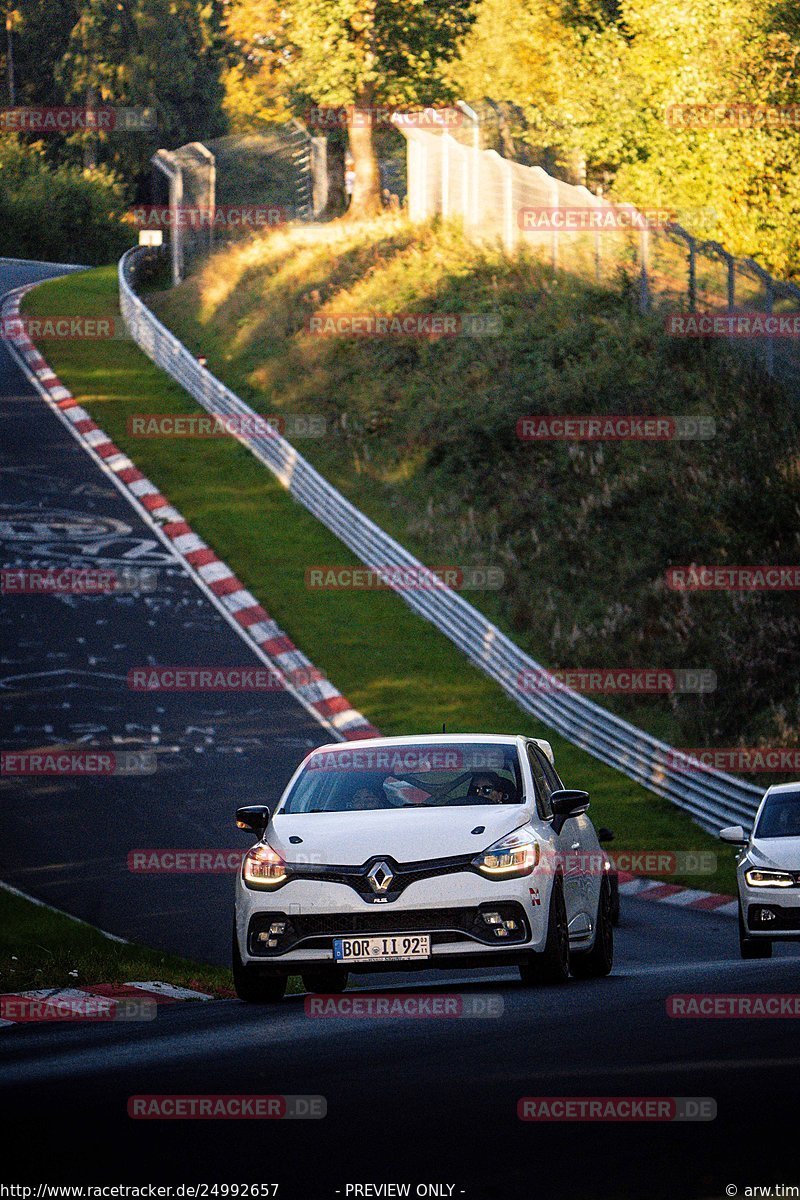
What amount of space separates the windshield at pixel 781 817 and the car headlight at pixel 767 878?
587mm

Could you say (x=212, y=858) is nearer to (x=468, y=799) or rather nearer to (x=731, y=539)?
(x=468, y=799)

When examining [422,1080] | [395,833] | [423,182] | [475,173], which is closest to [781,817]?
[395,833]

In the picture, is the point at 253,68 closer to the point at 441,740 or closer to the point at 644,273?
the point at 644,273

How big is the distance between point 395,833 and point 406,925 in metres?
0.53

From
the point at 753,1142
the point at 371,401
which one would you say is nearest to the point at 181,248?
the point at 371,401

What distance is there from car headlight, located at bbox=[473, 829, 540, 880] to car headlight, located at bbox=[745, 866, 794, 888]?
15.5ft

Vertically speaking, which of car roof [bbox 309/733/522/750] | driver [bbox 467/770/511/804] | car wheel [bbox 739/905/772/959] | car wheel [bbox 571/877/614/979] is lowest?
car wheel [bbox 739/905/772/959]

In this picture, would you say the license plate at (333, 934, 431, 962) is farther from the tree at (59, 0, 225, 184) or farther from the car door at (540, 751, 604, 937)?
the tree at (59, 0, 225, 184)

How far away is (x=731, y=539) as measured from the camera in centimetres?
2895

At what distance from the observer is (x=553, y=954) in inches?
405

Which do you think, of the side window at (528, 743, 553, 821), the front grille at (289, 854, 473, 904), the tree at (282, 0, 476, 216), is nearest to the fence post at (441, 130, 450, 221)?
the tree at (282, 0, 476, 216)

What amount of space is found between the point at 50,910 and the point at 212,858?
7.97ft

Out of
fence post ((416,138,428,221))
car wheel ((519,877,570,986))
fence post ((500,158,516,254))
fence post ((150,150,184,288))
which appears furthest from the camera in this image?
fence post ((150,150,184,288))

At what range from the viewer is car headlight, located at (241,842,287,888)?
33.7 feet
